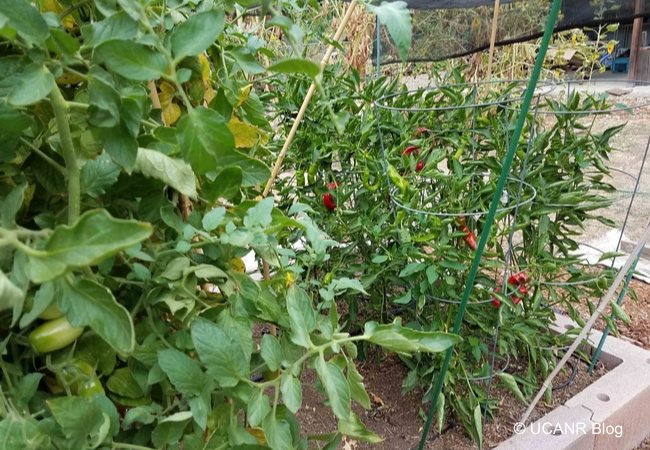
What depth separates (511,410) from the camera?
1359 millimetres

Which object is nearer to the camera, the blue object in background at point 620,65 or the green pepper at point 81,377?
the green pepper at point 81,377

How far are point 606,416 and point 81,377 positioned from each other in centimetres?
123

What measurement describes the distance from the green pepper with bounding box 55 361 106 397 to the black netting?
6.23 feet

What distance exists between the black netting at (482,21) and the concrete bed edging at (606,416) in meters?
1.16

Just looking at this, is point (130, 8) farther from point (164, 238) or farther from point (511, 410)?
point (511, 410)

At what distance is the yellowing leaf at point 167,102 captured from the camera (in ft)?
1.64

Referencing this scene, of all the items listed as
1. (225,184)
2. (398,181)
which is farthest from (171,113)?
(398,181)

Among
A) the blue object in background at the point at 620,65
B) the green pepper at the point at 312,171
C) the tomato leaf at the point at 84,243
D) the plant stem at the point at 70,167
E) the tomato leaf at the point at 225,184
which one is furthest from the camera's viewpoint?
the blue object in background at the point at 620,65

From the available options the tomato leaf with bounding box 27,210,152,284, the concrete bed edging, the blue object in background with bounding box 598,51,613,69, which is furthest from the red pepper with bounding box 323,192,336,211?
the blue object in background with bounding box 598,51,613,69

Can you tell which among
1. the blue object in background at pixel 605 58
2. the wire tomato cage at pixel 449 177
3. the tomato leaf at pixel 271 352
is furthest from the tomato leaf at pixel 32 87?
the blue object in background at pixel 605 58

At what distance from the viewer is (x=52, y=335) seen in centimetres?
35

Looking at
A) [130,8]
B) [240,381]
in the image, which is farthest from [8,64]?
[240,381]

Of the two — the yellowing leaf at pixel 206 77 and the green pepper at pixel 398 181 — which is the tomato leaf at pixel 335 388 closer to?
the yellowing leaf at pixel 206 77

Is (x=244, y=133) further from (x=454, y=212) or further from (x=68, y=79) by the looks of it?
(x=454, y=212)
